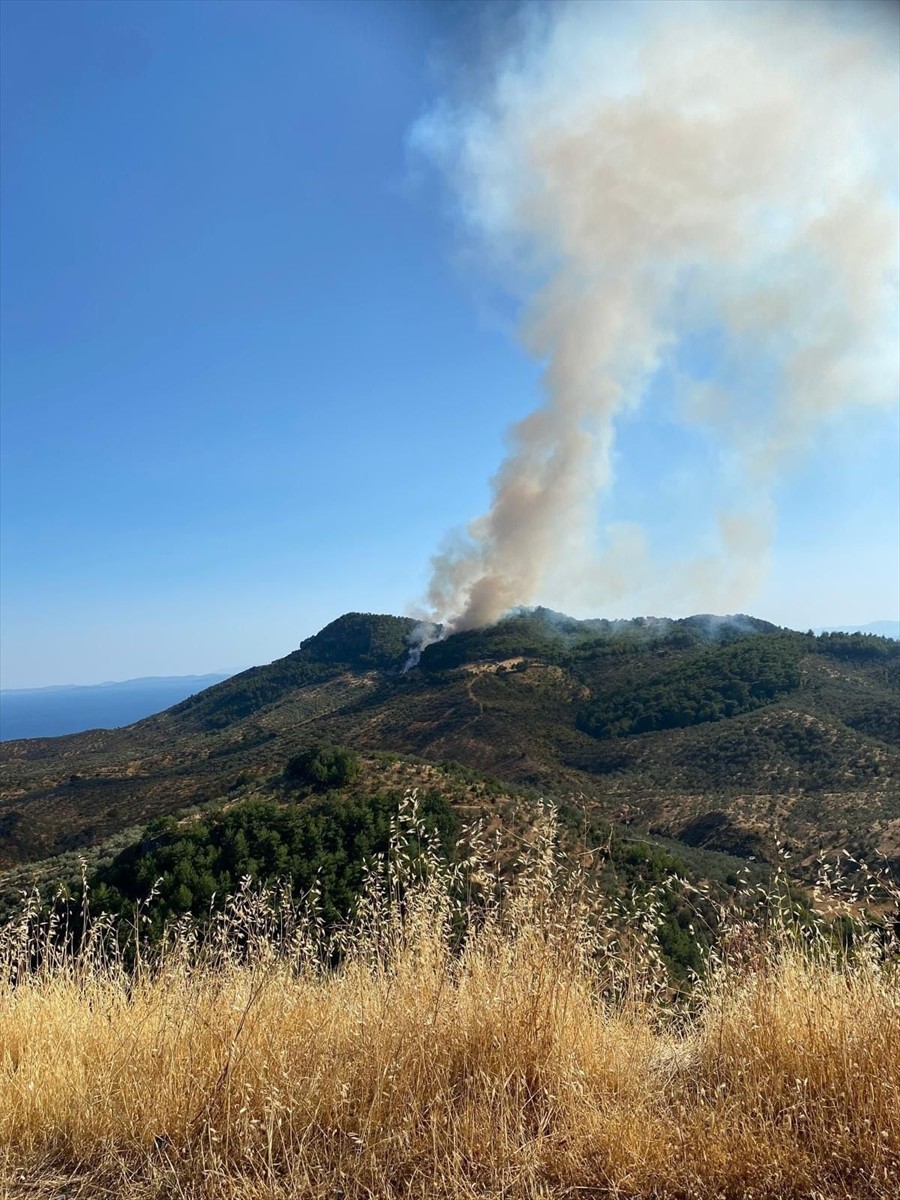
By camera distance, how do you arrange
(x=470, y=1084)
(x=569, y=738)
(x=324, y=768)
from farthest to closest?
(x=569, y=738), (x=324, y=768), (x=470, y=1084)

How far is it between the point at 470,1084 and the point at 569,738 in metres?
57.5

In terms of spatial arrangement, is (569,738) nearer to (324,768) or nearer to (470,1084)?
(324,768)

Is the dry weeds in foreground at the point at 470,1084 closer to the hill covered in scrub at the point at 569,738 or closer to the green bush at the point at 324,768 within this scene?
the hill covered in scrub at the point at 569,738

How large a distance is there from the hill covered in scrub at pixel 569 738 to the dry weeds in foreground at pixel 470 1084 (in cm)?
1685

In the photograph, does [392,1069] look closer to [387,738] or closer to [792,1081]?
[792,1081]

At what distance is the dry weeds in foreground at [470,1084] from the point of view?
274cm

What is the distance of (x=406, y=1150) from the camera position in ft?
9.53

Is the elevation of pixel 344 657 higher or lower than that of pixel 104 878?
higher

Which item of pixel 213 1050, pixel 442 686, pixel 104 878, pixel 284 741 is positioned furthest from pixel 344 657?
pixel 213 1050

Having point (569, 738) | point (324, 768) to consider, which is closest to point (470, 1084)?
point (324, 768)

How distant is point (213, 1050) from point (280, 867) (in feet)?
49.2

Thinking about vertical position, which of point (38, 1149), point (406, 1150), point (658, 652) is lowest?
point (38, 1149)

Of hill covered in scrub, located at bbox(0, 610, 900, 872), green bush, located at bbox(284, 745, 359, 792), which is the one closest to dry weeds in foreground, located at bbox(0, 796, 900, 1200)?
hill covered in scrub, located at bbox(0, 610, 900, 872)

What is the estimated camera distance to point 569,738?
194 feet
